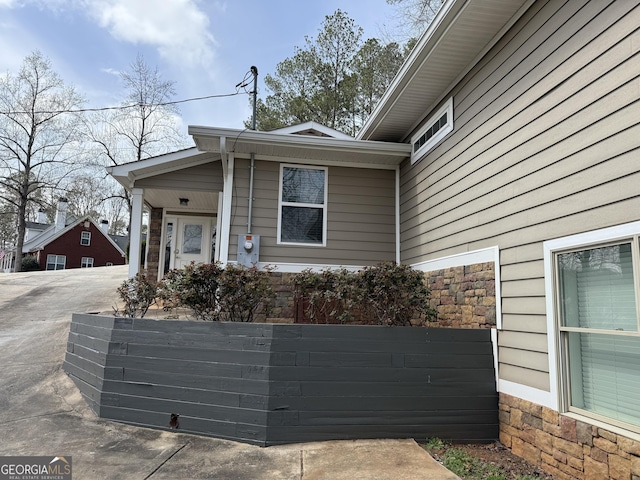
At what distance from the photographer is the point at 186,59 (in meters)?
12.7

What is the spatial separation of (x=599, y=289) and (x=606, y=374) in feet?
1.92

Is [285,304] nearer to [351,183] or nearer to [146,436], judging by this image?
[351,183]

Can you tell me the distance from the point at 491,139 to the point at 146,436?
4.49 m

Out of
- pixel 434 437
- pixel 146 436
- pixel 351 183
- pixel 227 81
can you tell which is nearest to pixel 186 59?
pixel 227 81

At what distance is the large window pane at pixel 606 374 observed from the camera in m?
2.64

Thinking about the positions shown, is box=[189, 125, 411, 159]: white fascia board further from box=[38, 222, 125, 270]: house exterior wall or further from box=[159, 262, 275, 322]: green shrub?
box=[38, 222, 125, 270]: house exterior wall

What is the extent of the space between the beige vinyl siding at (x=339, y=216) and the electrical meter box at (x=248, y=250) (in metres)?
0.11

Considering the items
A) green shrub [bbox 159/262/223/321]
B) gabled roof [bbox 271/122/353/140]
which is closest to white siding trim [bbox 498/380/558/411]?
green shrub [bbox 159/262/223/321]

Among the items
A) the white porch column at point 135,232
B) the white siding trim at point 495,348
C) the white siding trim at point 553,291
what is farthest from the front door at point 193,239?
the white siding trim at point 553,291

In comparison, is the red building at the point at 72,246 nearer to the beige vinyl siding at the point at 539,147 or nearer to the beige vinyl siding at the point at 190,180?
the beige vinyl siding at the point at 190,180

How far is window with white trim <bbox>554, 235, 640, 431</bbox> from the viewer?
264 centimetres

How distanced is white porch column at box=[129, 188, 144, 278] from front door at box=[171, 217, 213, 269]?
6.75 ft

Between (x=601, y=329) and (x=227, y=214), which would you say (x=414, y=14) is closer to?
(x=227, y=214)

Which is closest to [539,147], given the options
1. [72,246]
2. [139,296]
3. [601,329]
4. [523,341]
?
[601,329]
